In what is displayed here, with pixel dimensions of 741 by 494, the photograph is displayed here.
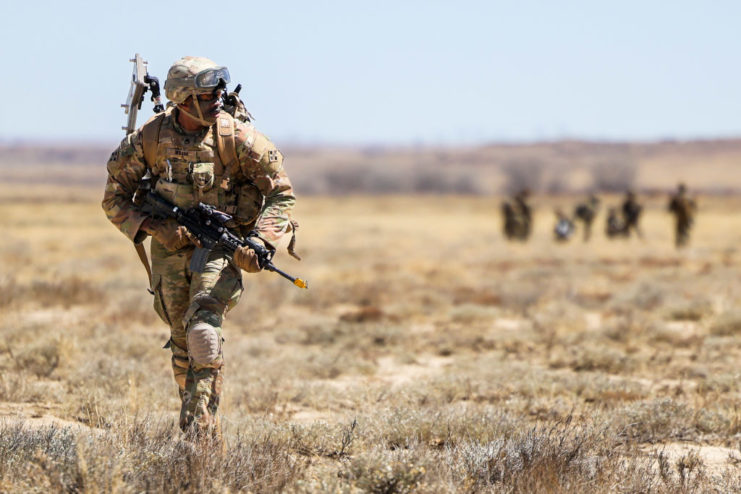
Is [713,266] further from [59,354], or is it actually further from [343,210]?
[343,210]

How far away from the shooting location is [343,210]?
207 ft

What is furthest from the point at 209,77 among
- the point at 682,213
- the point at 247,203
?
the point at 682,213

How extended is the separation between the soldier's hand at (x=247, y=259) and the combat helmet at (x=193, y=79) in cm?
69

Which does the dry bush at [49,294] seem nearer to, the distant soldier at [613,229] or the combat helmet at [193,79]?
the combat helmet at [193,79]

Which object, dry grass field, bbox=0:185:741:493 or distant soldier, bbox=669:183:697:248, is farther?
distant soldier, bbox=669:183:697:248

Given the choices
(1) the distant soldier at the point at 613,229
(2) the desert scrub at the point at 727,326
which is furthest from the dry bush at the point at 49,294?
(1) the distant soldier at the point at 613,229

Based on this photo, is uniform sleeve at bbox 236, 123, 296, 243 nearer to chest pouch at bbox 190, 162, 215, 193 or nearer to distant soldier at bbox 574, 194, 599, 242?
chest pouch at bbox 190, 162, 215, 193

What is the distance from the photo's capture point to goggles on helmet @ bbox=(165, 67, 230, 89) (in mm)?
4375

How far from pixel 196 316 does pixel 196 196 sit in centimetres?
64

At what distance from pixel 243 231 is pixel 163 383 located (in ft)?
7.46

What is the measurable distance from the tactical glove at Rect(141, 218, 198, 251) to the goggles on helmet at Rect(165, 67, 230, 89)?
0.69 m

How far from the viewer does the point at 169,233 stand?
4.49 metres

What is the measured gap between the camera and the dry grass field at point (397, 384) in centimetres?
377

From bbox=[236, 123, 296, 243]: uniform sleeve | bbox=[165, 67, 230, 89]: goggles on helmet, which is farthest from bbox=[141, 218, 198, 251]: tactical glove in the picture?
bbox=[165, 67, 230, 89]: goggles on helmet
